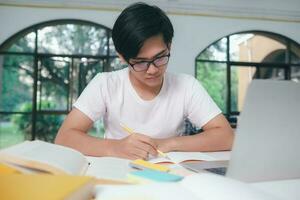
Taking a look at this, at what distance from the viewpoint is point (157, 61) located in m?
1.04

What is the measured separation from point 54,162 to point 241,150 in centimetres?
29

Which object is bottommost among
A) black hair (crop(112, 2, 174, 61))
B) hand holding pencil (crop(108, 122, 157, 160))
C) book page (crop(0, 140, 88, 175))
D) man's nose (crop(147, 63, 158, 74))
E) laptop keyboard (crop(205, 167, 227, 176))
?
hand holding pencil (crop(108, 122, 157, 160))

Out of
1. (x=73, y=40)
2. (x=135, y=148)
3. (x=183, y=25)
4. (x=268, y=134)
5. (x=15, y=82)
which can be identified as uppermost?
(x=183, y=25)

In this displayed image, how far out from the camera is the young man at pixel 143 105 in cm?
90

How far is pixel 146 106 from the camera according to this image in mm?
1179

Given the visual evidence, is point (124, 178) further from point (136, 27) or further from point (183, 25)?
point (183, 25)

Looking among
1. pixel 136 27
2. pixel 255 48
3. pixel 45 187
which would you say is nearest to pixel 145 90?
pixel 136 27

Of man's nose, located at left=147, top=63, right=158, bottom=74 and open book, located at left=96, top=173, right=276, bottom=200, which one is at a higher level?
man's nose, located at left=147, top=63, right=158, bottom=74

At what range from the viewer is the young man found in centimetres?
90

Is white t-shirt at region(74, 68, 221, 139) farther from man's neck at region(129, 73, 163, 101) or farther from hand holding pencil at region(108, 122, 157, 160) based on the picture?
hand holding pencil at region(108, 122, 157, 160)

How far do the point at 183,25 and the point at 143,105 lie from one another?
3684mm

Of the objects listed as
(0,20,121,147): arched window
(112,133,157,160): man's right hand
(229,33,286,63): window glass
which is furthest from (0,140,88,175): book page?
(229,33,286,63): window glass

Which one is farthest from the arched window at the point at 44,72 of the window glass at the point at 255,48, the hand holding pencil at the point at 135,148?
the hand holding pencil at the point at 135,148

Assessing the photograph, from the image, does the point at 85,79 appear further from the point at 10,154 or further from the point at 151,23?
the point at 10,154
